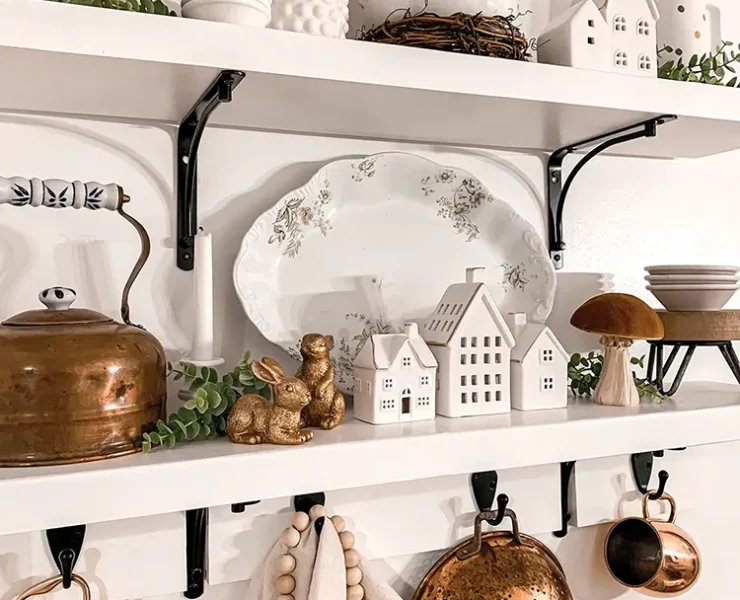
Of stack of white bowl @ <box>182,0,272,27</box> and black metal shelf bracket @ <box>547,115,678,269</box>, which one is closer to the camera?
stack of white bowl @ <box>182,0,272,27</box>

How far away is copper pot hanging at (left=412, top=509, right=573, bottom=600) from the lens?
921mm

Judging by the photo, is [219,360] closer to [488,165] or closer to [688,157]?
[488,165]

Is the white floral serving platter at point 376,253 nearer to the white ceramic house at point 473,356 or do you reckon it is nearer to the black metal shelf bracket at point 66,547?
the white ceramic house at point 473,356

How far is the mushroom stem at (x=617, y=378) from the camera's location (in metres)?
0.86

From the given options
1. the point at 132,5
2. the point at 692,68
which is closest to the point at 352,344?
the point at 132,5

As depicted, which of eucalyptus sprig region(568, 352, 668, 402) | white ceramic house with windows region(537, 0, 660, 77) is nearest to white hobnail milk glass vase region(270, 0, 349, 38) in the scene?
white ceramic house with windows region(537, 0, 660, 77)

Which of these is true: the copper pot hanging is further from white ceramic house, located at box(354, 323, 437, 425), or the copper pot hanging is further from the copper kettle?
the copper kettle

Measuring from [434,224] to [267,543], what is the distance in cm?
42

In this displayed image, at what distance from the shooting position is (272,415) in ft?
2.27

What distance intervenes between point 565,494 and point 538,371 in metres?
0.26

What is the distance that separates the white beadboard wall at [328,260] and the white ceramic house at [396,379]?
0.10 meters

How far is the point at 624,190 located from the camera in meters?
1.09

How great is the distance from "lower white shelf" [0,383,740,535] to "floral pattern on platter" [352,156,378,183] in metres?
0.28

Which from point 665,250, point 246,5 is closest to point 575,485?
point 665,250
